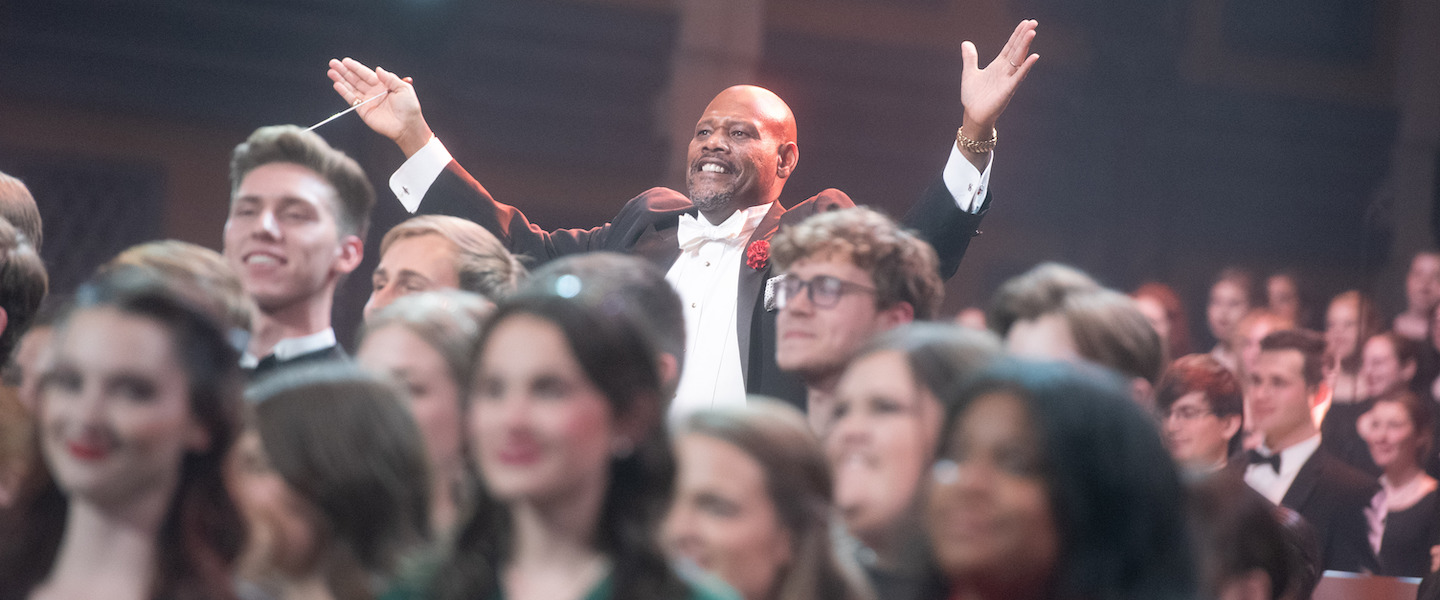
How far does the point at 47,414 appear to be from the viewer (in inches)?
63.6

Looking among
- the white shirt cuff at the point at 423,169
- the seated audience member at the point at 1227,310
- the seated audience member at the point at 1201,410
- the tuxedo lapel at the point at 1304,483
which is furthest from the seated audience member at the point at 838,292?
the seated audience member at the point at 1227,310

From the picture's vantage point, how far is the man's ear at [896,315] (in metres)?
2.96

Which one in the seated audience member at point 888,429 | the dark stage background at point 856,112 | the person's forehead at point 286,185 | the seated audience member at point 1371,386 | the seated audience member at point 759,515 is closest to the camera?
the seated audience member at point 759,515

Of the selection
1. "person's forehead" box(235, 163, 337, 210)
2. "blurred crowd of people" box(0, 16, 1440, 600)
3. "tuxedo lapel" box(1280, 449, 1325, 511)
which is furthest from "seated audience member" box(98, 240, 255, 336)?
"tuxedo lapel" box(1280, 449, 1325, 511)

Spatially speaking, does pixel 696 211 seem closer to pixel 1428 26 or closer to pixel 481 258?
pixel 481 258

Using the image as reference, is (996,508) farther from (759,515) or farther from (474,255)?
(474,255)

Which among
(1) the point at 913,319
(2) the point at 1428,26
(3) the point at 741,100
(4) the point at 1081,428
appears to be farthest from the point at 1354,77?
(4) the point at 1081,428

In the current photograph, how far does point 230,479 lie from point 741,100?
266cm

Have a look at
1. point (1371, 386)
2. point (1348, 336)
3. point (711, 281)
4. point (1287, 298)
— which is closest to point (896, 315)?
point (711, 281)

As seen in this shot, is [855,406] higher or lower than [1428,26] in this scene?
lower

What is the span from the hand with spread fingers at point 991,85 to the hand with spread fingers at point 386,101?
152cm

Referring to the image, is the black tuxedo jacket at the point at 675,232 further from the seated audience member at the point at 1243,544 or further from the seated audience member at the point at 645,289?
the seated audience member at the point at 1243,544

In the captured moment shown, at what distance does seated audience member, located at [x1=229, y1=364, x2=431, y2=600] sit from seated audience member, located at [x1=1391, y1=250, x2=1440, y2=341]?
5531mm

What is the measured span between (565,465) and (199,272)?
0.78 metres
